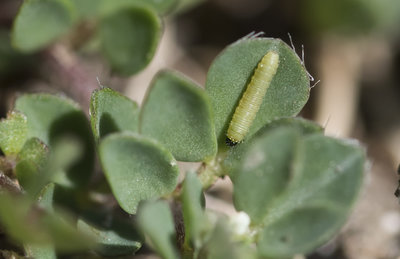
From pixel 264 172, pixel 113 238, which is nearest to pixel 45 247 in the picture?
pixel 113 238

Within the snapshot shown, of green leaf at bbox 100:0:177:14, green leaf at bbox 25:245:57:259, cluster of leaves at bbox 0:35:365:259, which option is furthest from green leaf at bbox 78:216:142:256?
green leaf at bbox 100:0:177:14

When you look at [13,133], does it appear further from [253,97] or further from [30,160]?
[253,97]

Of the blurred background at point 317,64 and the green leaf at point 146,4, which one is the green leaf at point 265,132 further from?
the green leaf at point 146,4

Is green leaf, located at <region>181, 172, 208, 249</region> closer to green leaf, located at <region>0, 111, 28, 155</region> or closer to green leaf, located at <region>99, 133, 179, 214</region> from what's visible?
green leaf, located at <region>99, 133, 179, 214</region>

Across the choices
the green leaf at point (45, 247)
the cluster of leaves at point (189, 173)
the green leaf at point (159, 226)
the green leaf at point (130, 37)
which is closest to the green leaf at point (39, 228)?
the cluster of leaves at point (189, 173)

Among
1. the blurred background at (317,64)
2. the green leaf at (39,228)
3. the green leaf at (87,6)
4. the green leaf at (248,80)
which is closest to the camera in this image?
the green leaf at (39,228)

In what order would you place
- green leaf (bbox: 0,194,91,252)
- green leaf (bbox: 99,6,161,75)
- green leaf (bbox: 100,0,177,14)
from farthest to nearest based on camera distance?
1. green leaf (bbox: 100,0,177,14)
2. green leaf (bbox: 99,6,161,75)
3. green leaf (bbox: 0,194,91,252)
